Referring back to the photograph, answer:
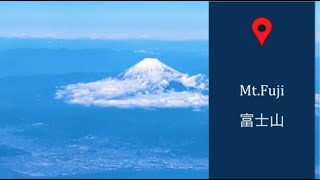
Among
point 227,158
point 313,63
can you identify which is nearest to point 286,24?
point 313,63

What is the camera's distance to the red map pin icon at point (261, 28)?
4309 millimetres

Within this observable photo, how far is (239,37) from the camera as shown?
4.32m

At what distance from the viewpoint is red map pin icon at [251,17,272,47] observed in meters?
4.31

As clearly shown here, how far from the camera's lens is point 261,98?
4.41 metres

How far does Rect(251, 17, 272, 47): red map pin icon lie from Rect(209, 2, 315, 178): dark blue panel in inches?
1.6

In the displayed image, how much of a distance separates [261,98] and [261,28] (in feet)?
2.17

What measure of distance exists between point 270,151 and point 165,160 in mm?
4724

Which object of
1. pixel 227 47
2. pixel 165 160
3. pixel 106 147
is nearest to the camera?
pixel 227 47

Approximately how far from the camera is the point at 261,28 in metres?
4.31

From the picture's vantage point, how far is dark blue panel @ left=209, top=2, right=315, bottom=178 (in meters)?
4.33

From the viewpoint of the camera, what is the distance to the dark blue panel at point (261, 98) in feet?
14.2

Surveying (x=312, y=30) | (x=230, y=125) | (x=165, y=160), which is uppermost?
(x=312, y=30)

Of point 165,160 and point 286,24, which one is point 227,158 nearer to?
point 286,24

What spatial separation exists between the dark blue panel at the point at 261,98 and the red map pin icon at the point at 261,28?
0.13ft
